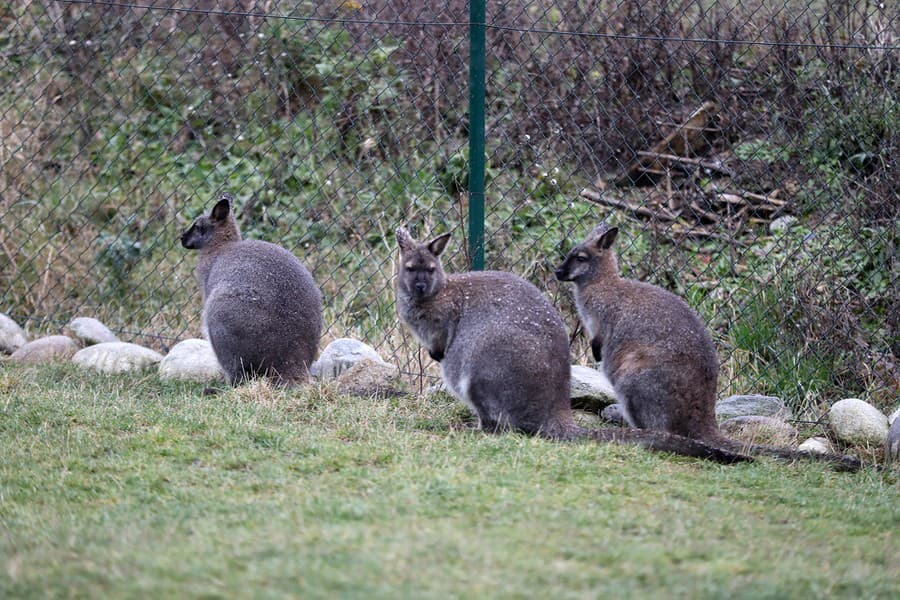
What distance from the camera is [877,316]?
7949 mm

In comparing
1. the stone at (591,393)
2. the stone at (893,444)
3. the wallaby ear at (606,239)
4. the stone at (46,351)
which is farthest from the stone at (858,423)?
the stone at (46,351)

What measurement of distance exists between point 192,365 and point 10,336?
221cm

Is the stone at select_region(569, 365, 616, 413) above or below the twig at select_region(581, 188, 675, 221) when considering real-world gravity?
below

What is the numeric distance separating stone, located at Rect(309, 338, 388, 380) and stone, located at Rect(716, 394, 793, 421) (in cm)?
246

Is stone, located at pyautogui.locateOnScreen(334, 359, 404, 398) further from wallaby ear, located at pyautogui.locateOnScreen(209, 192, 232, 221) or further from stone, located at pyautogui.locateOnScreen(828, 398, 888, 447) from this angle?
stone, located at pyautogui.locateOnScreen(828, 398, 888, 447)

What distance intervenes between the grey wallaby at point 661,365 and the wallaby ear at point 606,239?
414 mm

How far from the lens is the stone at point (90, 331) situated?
9.02 metres

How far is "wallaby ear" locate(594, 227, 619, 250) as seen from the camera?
702cm

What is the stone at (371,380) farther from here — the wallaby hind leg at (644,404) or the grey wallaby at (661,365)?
the wallaby hind leg at (644,404)

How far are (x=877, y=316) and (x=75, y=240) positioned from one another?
776 centimetres

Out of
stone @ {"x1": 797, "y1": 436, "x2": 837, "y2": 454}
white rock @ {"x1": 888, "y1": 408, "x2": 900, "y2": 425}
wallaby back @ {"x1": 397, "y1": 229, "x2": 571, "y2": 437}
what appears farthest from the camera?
white rock @ {"x1": 888, "y1": 408, "x2": 900, "y2": 425}

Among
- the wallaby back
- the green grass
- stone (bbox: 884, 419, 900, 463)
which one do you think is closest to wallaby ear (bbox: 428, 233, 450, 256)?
the wallaby back

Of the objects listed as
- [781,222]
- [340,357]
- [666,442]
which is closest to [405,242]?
[340,357]

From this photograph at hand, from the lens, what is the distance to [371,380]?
24.1 feet
